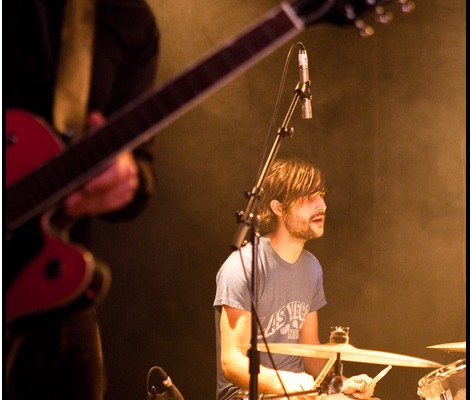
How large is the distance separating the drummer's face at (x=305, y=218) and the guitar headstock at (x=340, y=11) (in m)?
1.84

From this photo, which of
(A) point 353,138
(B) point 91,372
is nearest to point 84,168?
(B) point 91,372

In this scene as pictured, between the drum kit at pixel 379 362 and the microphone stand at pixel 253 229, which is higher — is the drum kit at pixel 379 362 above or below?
below

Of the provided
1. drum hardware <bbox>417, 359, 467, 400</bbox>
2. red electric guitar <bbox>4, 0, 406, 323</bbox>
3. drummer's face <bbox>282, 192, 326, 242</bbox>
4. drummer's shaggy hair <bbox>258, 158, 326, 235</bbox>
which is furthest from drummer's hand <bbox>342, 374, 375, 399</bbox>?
red electric guitar <bbox>4, 0, 406, 323</bbox>

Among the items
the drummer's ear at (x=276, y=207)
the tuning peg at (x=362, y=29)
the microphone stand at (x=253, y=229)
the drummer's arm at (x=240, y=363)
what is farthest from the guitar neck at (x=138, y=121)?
the drummer's ear at (x=276, y=207)

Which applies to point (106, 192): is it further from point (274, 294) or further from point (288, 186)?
point (288, 186)

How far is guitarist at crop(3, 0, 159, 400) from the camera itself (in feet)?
4.04

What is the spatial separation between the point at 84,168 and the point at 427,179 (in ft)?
9.47

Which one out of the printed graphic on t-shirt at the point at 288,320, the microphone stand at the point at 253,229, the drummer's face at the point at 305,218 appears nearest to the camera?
the microphone stand at the point at 253,229

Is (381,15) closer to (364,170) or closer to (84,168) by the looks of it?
(84,168)

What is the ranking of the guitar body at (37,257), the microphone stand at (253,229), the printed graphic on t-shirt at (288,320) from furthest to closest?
the printed graphic on t-shirt at (288,320) → the microphone stand at (253,229) → the guitar body at (37,257)

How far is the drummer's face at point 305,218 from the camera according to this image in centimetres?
313

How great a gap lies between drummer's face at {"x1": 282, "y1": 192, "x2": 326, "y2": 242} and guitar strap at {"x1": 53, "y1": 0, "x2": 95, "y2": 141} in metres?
1.89

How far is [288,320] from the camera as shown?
118 inches

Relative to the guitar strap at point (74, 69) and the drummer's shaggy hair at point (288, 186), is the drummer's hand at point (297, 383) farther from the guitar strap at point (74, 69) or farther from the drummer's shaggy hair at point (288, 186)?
the guitar strap at point (74, 69)
